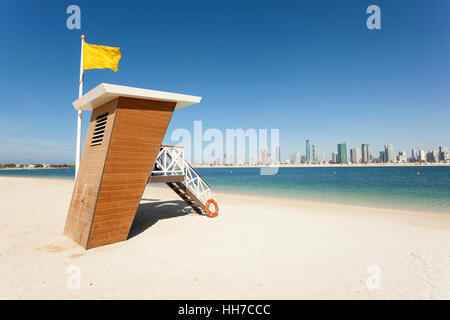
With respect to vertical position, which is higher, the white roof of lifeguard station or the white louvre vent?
the white roof of lifeguard station

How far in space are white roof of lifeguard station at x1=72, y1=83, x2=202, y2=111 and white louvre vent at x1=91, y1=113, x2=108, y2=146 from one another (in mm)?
526

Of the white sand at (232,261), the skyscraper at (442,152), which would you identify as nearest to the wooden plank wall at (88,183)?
the white sand at (232,261)

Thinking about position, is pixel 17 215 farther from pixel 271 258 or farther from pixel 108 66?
pixel 271 258

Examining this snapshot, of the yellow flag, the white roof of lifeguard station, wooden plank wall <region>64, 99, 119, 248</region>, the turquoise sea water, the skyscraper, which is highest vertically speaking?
the skyscraper

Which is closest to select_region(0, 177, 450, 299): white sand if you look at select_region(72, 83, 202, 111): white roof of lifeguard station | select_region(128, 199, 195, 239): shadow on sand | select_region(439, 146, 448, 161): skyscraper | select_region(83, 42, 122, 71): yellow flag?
select_region(128, 199, 195, 239): shadow on sand

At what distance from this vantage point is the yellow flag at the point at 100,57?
30.6 ft

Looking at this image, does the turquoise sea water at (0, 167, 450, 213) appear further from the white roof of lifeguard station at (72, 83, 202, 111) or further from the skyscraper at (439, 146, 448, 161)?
the skyscraper at (439, 146, 448, 161)

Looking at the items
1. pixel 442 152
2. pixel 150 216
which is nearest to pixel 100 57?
pixel 150 216

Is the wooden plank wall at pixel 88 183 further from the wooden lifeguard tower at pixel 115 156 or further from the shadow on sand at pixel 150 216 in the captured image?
the shadow on sand at pixel 150 216

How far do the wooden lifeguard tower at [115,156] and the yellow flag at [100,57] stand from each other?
239 centimetres

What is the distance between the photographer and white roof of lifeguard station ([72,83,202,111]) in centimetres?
654

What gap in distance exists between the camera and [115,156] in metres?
6.86

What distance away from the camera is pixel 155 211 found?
1266 cm
